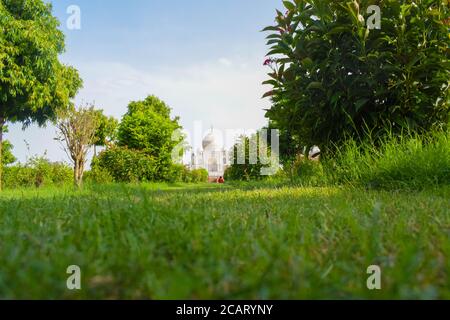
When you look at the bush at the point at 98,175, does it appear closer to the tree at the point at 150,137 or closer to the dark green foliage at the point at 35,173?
the dark green foliage at the point at 35,173

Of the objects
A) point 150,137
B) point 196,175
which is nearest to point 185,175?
point 196,175

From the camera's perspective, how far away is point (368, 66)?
4.38 meters

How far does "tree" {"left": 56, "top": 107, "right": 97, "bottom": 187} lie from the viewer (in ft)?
37.2

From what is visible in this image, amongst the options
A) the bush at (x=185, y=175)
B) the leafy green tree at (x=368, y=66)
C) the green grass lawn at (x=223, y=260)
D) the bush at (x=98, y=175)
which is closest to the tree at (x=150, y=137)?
the bush at (x=185, y=175)

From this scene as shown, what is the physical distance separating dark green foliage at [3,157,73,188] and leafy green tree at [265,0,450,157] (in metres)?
9.81

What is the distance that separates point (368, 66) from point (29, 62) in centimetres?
934

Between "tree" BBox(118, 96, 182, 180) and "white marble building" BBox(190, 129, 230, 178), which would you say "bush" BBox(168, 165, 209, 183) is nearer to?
"tree" BBox(118, 96, 182, 180)

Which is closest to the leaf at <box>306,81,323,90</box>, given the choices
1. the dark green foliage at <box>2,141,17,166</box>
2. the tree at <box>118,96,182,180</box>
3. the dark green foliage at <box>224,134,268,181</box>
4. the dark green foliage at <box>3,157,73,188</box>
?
the dark green foliage at <box>224,134,268,181</box>

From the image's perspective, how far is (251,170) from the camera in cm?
1162

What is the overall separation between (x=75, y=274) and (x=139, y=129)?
1679 centimetres

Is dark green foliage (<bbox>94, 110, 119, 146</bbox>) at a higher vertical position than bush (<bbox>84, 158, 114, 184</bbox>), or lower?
higher

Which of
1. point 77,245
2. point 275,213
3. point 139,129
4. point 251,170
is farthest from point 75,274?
point 139,129
